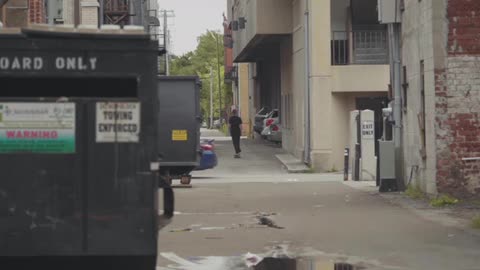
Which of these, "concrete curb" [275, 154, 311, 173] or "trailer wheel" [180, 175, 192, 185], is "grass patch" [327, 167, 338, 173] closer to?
"concrete curb" [275, 154, 311, 173]

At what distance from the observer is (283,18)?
113 ft

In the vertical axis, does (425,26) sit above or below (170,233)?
above

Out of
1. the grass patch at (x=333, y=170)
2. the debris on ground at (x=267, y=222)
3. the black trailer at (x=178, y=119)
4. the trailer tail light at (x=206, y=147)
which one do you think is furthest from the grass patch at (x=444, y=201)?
the grass patch at (x=333, y=170)

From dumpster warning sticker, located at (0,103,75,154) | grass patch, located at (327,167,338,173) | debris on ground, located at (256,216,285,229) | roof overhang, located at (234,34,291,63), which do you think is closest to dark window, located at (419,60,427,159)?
debris on ground, located at (256,216,285,229)

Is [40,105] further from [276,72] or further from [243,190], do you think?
[276,72]

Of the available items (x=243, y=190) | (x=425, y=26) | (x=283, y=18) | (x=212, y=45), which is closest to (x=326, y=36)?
(x=283, y=18)

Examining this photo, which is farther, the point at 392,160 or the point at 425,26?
the point at 392,160

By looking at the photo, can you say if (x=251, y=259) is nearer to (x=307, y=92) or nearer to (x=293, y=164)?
(x=307, y=92)

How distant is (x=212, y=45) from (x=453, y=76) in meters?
119

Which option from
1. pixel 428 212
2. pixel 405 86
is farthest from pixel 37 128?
pixel 405 86

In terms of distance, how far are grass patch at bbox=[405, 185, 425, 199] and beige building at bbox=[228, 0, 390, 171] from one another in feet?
34.3

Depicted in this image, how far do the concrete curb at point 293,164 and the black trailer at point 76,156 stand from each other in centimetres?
2220

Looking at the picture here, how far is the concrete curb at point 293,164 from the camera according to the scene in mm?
28578

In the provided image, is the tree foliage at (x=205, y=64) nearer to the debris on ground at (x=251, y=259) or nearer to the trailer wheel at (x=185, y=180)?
the trailer wheel at (x=185, y=180)
